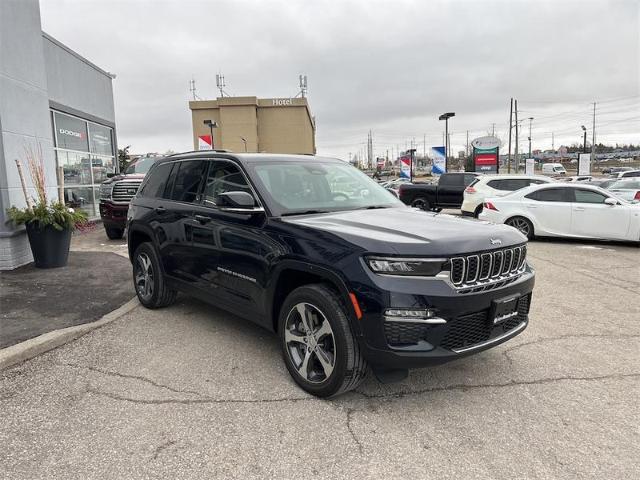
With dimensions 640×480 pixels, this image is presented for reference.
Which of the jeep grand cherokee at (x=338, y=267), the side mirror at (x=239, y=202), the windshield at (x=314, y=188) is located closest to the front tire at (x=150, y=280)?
the jeep grand cherokee at (x=338, y=267)

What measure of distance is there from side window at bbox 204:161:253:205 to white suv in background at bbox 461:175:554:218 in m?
11.3

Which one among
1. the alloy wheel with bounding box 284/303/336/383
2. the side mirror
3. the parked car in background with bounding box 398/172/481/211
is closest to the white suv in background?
the parked car in background with bounding box 398/172/481/211

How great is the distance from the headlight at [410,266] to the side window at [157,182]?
338 centimetres

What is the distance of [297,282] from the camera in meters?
3.73

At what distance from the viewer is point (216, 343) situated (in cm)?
457

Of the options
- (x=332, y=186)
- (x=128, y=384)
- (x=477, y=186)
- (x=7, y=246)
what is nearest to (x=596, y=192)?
(x=477, y=186)

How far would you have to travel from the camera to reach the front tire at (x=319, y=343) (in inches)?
125

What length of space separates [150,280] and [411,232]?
11.7 ft

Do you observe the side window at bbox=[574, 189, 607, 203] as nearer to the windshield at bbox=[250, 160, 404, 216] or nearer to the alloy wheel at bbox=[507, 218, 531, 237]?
the alloy wheel at bbox=[507, 218, 531, 237]

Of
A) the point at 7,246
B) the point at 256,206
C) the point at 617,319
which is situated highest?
the point at 256,206

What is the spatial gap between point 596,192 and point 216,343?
9.81 meters

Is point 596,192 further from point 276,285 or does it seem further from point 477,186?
point 276,285

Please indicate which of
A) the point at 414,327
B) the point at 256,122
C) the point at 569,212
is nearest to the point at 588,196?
the point at 569,212

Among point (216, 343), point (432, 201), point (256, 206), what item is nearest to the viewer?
point (256, 206)
